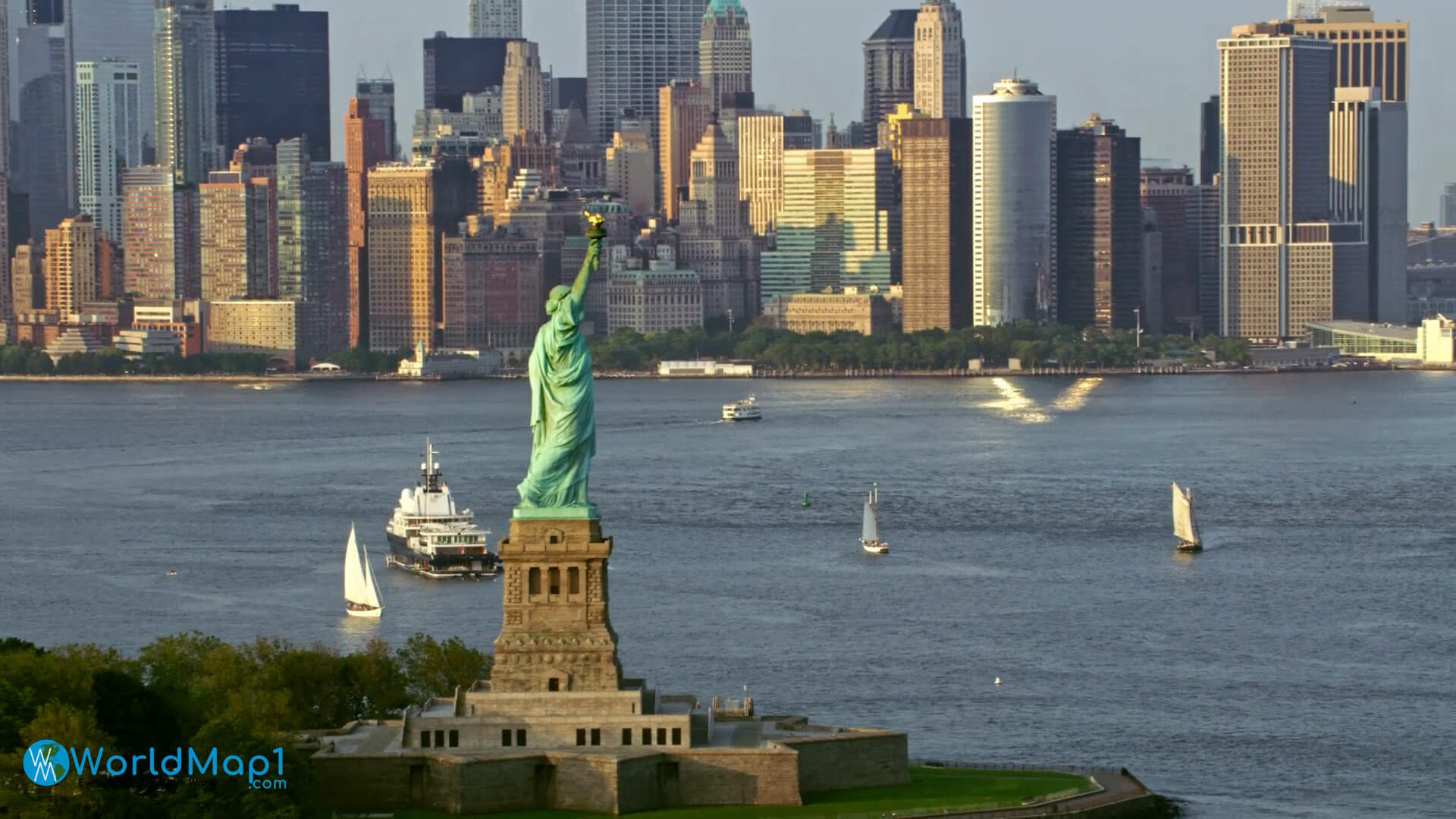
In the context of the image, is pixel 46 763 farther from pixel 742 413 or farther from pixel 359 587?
pixel 742 413

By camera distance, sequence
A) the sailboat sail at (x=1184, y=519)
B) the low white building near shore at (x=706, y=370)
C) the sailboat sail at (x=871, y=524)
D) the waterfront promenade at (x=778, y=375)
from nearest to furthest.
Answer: the sailboat sail at (x=1184, y=519)
the sailboat sail at (x=871, y=524)
the waterfront promenade at (x=778, y=375)
the low white building near shore at (x=706, y=370)

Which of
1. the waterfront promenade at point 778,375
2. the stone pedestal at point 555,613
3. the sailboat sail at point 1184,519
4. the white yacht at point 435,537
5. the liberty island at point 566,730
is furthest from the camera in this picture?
the waterfront promenade at point 778,375

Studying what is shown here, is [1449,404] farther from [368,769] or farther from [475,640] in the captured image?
[368,769]

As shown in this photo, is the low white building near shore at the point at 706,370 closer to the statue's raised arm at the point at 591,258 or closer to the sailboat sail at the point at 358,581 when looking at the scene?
the sailboat sail at the point at 358,581

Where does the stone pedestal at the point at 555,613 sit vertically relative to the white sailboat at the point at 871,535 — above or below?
above

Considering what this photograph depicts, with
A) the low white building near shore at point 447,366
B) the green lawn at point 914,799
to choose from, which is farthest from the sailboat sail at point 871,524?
the low white building near shore at point 447,366

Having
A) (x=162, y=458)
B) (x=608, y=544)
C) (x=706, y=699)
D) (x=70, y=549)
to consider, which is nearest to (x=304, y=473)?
(x=162, y=458)

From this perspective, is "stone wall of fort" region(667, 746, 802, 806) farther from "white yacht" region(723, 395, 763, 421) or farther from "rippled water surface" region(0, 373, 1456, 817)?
"white yacht" region(723, 395, 763, 421)

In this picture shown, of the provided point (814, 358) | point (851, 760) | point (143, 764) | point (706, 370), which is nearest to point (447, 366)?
point (706, 370)
